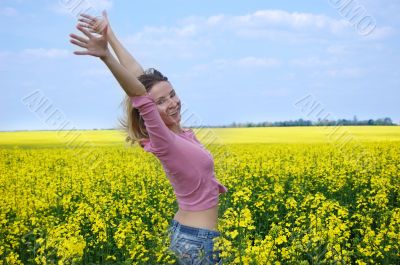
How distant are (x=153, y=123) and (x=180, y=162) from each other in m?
0.36

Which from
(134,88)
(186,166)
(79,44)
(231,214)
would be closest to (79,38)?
(79,44)

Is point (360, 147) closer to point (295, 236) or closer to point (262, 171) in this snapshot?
point (262, 171)

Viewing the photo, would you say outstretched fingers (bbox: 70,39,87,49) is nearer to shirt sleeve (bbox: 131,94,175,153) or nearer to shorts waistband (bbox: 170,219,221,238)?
shirt sleeve (bbox: 131,94,175,153)

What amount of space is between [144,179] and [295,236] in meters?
6.92

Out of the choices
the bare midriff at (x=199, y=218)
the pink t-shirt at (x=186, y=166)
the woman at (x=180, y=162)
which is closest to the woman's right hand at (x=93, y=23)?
the woman at (x=180, y=162)

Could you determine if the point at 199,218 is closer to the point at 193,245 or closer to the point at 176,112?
the point at 193,245

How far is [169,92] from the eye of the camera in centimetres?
340

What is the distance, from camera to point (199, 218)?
3.26m

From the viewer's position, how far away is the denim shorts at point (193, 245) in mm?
3170

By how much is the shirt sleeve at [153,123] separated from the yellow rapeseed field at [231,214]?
58cm

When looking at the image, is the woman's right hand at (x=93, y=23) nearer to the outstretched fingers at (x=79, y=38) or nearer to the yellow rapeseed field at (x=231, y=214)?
the outstretched fingers at (x=79, y=38)

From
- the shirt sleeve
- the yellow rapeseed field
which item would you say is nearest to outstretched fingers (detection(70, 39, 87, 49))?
the shirt sleeve

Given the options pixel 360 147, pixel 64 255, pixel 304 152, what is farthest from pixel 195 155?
pixel 360 147

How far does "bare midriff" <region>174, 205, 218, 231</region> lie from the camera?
10.7 ft
